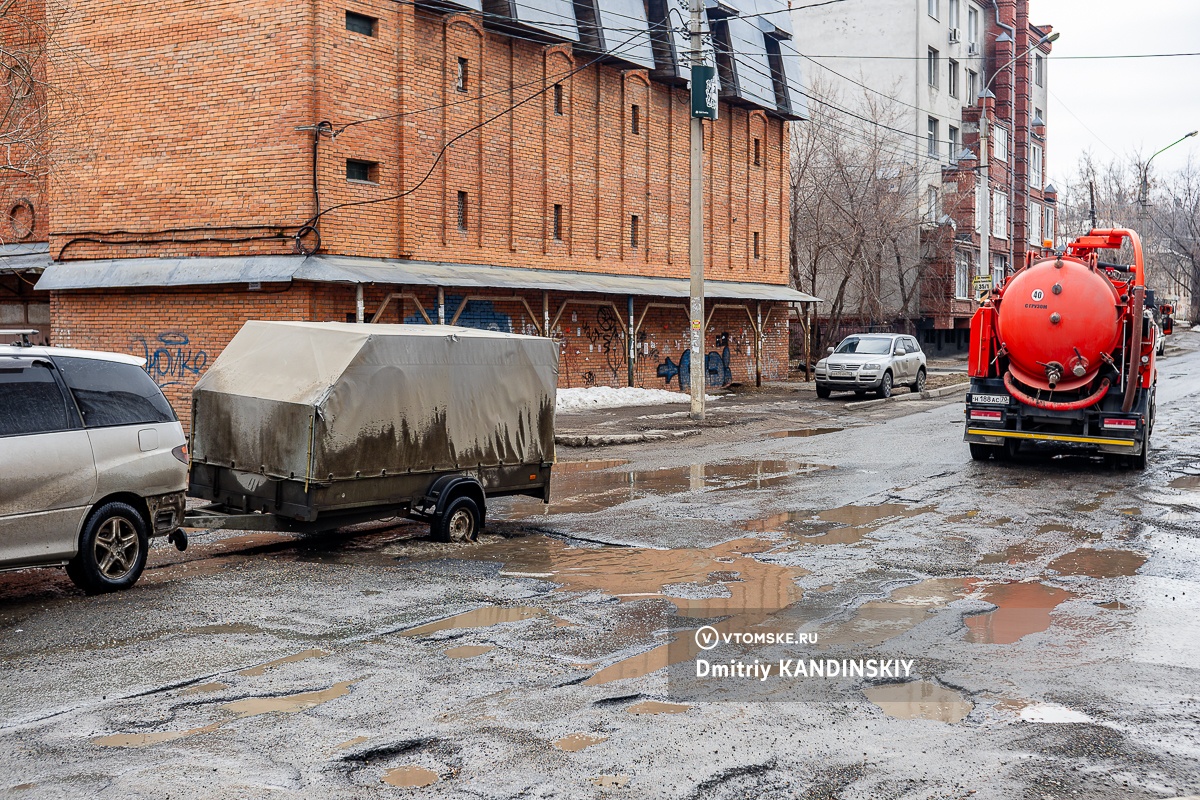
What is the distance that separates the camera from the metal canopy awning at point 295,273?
20828 millimetres

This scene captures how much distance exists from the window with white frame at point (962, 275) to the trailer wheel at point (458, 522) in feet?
142

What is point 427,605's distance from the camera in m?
8.20

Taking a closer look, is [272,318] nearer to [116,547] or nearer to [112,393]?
[112,393]

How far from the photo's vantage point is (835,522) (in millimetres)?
11938

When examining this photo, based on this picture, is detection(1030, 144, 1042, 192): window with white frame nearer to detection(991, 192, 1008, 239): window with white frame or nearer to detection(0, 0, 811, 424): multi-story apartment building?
detection(991, 192, 1008, 239): window with white frame

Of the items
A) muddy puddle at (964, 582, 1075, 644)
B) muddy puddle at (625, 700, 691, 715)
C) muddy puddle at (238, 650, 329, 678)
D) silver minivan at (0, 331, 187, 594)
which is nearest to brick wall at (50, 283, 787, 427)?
silver minivan at (0, 331, 187, 594)

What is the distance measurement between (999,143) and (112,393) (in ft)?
186

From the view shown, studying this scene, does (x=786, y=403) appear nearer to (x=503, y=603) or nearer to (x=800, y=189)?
(x=800, y=189)

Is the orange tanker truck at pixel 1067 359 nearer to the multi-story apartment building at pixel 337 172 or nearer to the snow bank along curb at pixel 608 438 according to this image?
the snow bank along curb at pixel 608 438

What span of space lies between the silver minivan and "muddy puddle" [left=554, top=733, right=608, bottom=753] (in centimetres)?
466

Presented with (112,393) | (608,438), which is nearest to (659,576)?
(112,393)

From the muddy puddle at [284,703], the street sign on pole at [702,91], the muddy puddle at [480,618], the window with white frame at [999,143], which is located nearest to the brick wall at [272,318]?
the street sign on pole at [702,91]

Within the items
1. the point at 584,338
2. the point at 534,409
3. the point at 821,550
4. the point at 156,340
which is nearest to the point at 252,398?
the point at 534,409

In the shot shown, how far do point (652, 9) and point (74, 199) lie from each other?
625 inches
